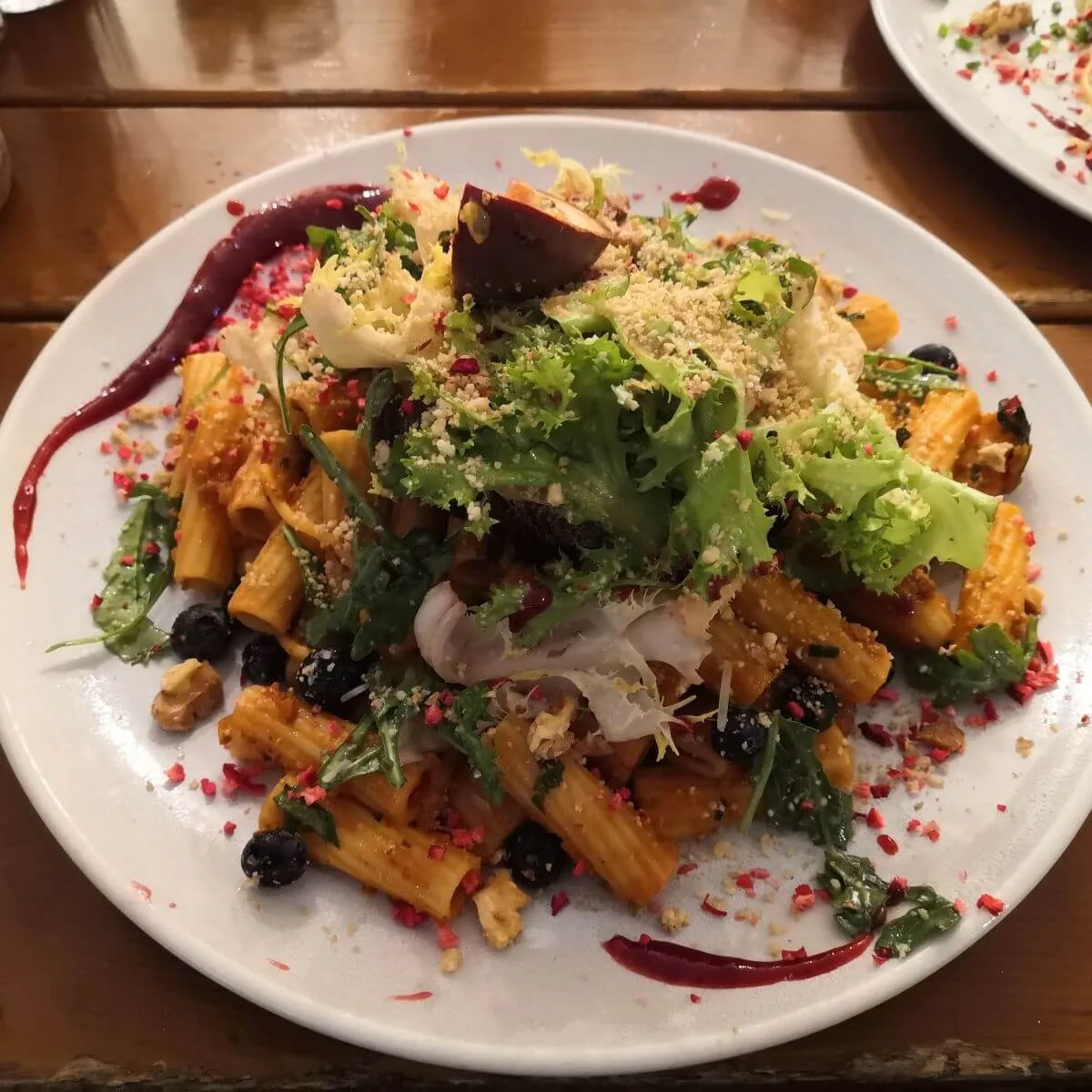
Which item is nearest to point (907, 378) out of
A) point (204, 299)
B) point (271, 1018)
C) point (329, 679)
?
point (329, 679)

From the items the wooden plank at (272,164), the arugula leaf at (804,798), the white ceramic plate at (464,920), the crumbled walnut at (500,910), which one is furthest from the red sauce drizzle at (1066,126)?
the crumbled walnut at (500,910)

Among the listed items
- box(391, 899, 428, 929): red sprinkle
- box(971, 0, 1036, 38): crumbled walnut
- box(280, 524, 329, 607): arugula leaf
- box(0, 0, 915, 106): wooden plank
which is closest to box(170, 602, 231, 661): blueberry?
box(280, 524, 329, 607): arugula leaf

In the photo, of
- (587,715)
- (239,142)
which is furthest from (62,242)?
(587,715)

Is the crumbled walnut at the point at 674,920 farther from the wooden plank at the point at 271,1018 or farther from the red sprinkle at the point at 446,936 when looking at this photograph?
the red sprinkle at the point at 446,936

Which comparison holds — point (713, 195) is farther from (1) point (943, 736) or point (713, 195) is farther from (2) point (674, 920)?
(2) point (674, 920)

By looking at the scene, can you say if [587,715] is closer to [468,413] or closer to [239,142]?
[468,413]
